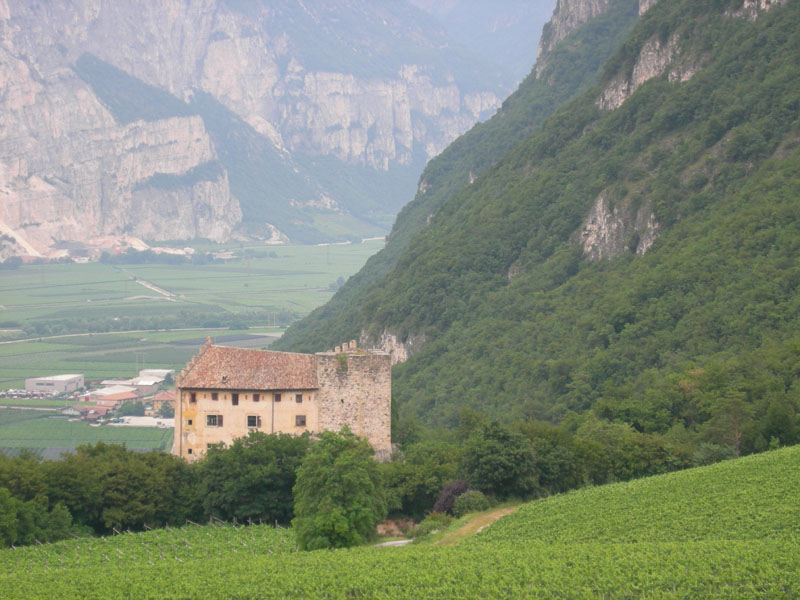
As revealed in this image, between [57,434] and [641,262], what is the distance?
7216 cm

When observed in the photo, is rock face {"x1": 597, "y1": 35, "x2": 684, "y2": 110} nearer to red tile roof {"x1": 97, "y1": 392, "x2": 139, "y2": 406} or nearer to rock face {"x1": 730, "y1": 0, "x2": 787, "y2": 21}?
rock face {"x1": 730, "y1": 0, "x2": 787, "y2": 21}

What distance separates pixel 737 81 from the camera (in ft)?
420

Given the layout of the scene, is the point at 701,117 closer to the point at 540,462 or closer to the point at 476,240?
the point at 476,240

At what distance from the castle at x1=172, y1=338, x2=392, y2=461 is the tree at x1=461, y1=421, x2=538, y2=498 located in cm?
963

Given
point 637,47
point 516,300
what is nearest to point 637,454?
point 516,300

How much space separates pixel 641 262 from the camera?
119250mm

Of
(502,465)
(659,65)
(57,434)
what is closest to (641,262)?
(659,65)

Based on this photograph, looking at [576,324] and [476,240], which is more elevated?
[476,240]

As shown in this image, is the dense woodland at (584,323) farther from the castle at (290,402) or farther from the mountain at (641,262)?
the castle at (290,402)

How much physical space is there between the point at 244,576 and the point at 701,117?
93.5 meters

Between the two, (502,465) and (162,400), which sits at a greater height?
(162,400)

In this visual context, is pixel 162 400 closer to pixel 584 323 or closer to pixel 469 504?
pixel 584 323

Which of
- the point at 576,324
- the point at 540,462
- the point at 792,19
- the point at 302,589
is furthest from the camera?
the point at 792,19

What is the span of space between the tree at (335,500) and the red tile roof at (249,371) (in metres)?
14.4
